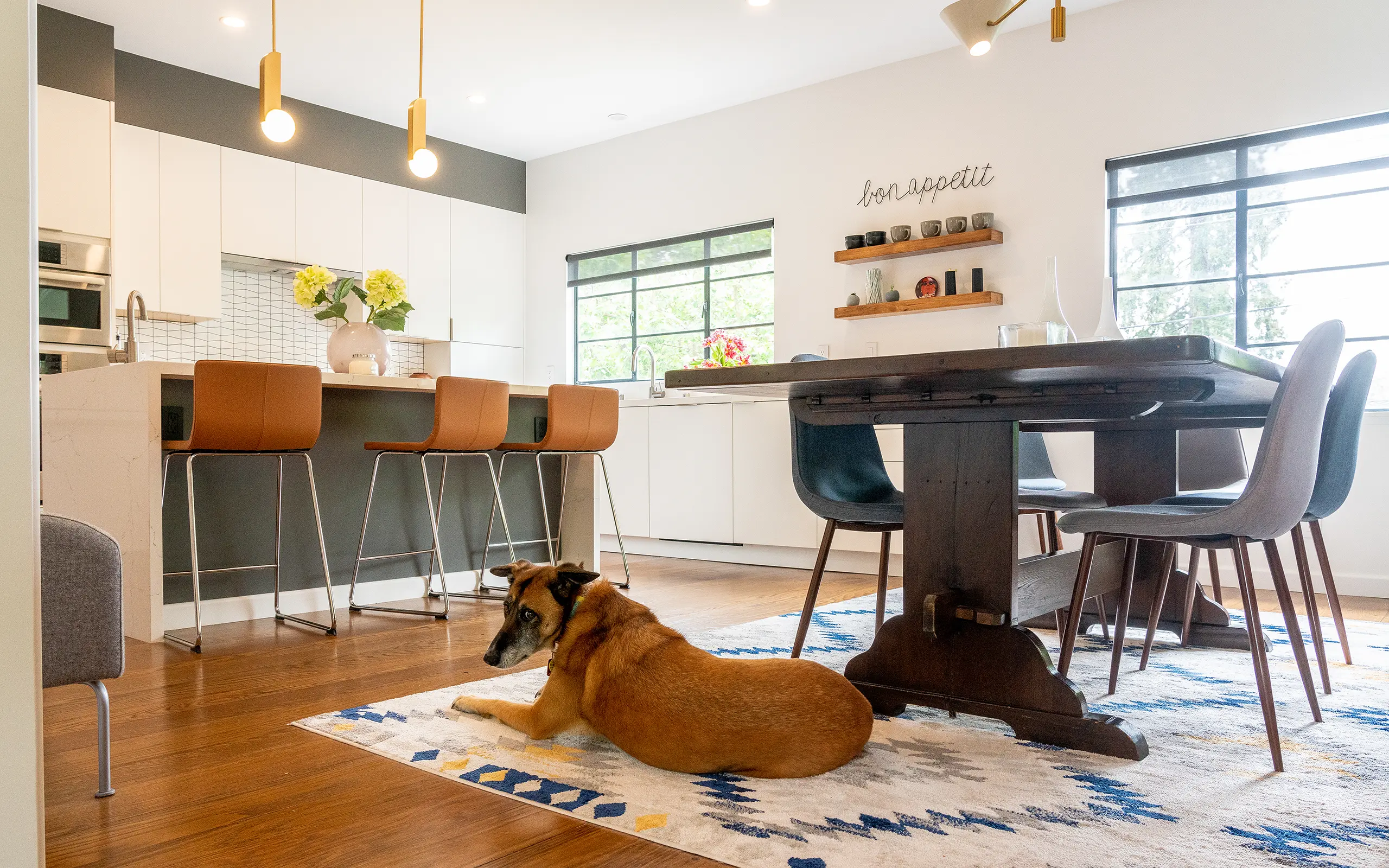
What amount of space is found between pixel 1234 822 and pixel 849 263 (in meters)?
4.26

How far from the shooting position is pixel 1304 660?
79.3 inches

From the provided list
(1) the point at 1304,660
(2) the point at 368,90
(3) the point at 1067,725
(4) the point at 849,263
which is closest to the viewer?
(3) the point at 1067,725

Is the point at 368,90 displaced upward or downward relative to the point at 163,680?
upward

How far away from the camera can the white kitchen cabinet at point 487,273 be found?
6816mm

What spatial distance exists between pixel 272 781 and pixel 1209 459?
311 cm

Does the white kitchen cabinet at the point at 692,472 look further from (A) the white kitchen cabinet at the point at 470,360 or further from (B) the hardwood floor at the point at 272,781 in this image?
(B) the hardwood floor at the point at 272,781

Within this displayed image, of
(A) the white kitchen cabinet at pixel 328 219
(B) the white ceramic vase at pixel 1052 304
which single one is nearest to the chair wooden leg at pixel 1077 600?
(B) the white ceramic vase at pixel 1052 304

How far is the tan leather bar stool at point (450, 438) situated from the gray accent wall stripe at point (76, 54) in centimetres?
274

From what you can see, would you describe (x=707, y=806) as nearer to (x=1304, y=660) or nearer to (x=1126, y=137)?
(x=1304, y=660)

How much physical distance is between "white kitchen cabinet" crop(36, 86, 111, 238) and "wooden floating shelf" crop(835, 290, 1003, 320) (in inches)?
156

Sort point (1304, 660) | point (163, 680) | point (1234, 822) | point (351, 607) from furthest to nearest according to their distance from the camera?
1. point (351, 607)
2. point (163, 680)
3. point (1304, 660)
4. point (1234, 822)

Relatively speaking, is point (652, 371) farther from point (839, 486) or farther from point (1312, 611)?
point (1312, 611)

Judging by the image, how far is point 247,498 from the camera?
3531 mm

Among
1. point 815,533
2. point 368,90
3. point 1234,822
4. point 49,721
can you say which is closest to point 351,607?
point 49,721
